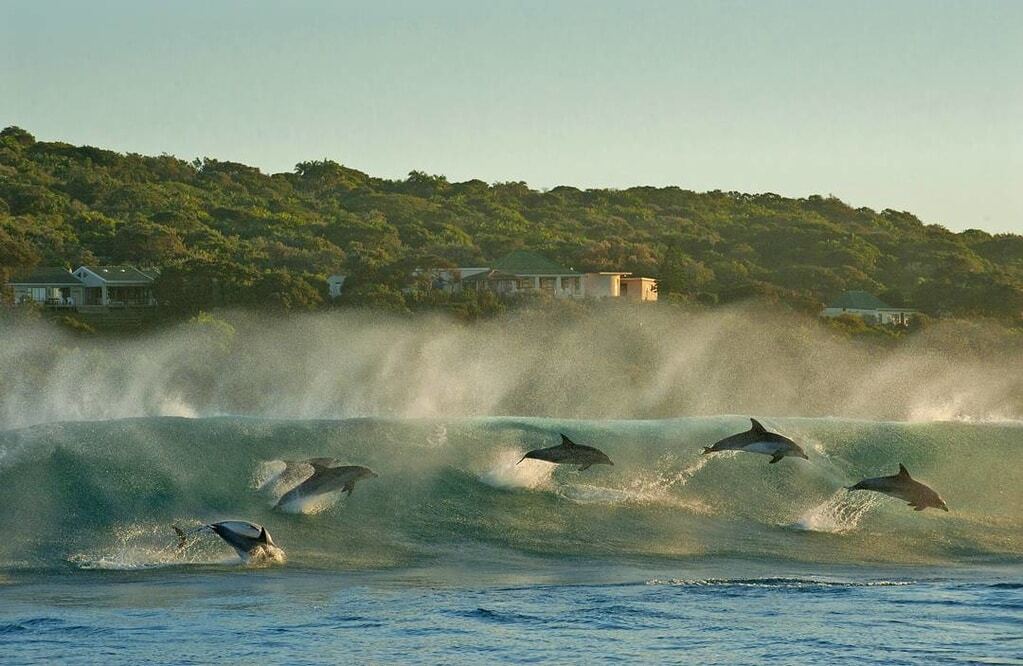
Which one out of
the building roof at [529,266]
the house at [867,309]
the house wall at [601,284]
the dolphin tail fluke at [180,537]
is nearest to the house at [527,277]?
the building roof at [529,266]

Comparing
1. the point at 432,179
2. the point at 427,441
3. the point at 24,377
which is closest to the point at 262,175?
the point at 432,179

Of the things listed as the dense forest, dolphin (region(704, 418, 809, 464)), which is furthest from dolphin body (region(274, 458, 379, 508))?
the dense forest

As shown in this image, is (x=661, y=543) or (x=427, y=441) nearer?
(x=661, y=543)

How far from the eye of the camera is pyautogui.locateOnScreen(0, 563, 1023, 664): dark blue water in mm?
17438

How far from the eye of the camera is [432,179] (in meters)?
192

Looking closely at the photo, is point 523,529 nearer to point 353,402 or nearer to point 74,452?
point 74,452

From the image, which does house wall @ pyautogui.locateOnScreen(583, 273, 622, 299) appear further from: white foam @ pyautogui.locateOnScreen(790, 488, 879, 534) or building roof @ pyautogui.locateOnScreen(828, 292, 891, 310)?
white foam @ pyautogui.locateOnScreen(790, 488, 879, 534)

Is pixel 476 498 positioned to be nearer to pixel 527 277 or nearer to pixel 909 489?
pixel 909 489

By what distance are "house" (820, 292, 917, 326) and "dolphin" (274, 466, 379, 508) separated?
83633mm

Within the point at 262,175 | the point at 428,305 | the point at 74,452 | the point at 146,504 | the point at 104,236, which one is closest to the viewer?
the point at 146,504

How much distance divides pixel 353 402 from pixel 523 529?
95.7 ft

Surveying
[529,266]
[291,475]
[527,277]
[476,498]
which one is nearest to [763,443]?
[476,498]

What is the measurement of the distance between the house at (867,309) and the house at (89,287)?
142 ft

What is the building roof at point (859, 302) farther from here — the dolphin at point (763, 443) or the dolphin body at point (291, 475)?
the dolphin body at point (291, 475)
